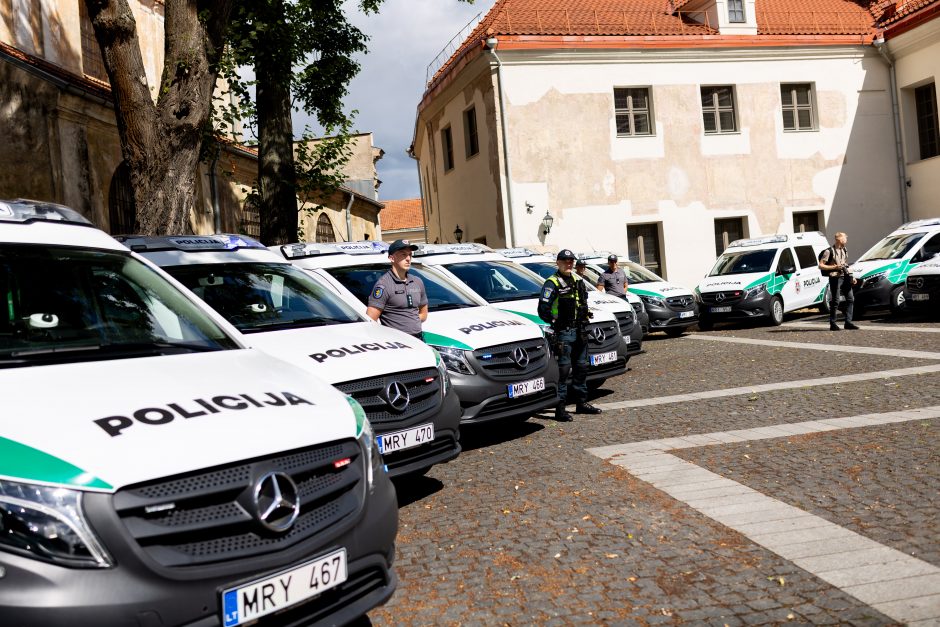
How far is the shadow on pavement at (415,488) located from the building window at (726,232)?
20.8 meters

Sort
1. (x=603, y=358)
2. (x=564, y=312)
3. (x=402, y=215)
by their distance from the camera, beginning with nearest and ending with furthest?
(x=564, y=312), (x=603, y=358), (x=402, y=215)

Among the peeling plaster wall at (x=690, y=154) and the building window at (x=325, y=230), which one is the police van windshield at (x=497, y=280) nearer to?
the peeling plaster wall at (x=690, y=154)

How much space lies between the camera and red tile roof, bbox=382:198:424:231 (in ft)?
240

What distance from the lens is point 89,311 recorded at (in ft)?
13.9

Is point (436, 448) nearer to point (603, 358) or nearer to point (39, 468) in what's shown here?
point (39, 468)

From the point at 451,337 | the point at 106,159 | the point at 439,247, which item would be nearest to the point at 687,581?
the point at 451,337

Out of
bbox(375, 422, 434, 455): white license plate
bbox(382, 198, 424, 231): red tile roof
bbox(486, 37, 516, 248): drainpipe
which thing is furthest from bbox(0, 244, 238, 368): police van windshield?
bbox(382, 198, 424, 231): red tile roof

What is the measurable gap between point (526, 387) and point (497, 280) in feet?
11.2

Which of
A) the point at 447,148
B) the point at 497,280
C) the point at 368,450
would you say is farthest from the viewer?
the point at 447,148

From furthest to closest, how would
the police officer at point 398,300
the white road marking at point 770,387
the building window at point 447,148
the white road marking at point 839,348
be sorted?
1. the building window at point 447,148
2. the white road marking at point 839,348
3. the white road marking at point 770,387
4. the police officer at point 398,300

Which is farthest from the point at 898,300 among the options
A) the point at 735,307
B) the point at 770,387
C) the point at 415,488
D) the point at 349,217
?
A: the point at 349,217

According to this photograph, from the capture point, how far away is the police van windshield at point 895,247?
18.7 metres

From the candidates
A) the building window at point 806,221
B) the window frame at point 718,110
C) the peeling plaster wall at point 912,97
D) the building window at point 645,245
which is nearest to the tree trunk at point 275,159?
the building window at point 645,245

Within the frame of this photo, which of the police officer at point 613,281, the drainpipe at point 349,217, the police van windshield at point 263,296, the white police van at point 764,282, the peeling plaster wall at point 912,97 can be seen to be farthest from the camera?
the drainpipe at point 349,217
